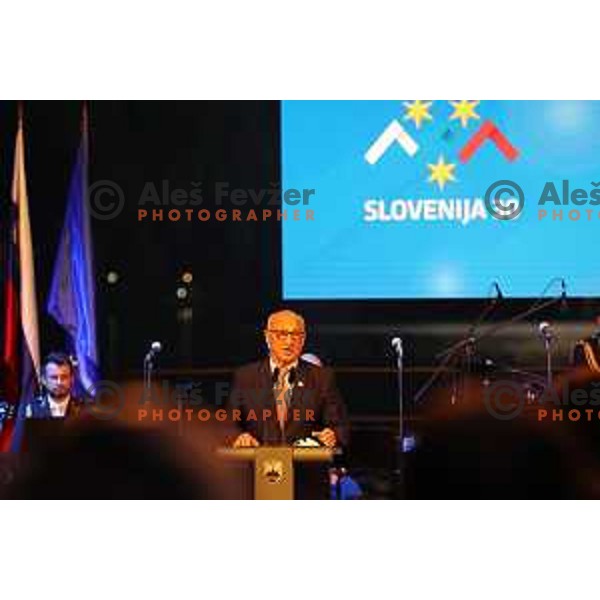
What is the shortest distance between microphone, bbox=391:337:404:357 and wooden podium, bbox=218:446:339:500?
413 millimetres

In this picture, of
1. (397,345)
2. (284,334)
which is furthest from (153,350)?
(397,345)

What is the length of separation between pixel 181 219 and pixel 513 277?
1.20 m

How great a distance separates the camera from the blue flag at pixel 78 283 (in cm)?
327

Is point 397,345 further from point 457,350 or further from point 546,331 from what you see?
point 546,331

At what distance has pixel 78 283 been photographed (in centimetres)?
328

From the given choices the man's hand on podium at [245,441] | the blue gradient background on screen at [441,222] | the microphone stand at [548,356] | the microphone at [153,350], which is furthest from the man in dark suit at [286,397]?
the microphone stand at [548,356]

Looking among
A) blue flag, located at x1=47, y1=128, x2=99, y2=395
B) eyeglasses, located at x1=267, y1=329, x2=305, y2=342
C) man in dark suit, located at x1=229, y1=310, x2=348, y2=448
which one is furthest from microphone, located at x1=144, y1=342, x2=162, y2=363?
eyeglasses, located at x1=267, y1=329, x2=305, y2=342

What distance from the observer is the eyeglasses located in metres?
3.24

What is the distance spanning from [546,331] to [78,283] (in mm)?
1666

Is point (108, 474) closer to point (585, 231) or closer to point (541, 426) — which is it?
point (541, 426)

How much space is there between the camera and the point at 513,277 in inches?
127

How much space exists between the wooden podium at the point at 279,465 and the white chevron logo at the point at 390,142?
3.45 feet

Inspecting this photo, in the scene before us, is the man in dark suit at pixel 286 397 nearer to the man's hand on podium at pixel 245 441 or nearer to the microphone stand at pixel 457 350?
the man's hand on podium at pixel 245 441

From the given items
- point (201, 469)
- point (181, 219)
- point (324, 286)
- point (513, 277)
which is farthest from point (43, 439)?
point (513, 277)
